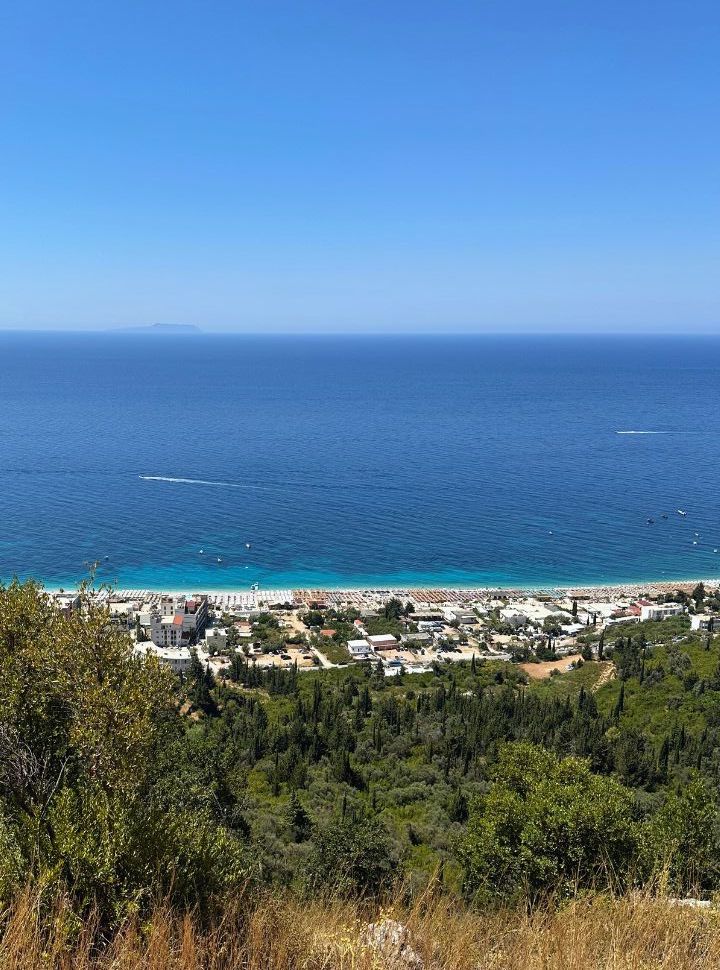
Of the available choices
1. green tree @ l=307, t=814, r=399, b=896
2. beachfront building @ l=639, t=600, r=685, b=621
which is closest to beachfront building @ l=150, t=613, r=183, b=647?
green tree @ l=307, t=814, r=399, b=896

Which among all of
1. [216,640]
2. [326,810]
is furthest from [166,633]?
[326,810]

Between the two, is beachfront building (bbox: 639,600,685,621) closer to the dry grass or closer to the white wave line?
the white wave line

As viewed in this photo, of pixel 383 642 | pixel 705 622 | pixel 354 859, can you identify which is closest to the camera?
pixel 354 859

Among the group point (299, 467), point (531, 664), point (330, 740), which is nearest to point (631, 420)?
point (299, 467)

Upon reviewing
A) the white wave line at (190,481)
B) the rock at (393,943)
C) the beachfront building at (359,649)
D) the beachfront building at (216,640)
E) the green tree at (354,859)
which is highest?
the rock at (393,943)

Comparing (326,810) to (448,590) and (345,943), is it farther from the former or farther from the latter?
(448,590)

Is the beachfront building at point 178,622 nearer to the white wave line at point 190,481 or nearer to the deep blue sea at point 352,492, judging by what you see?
the deep blue sea at point 352,492

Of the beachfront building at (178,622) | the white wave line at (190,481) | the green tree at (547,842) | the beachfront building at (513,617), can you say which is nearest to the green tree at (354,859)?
the green tree at (547,842)

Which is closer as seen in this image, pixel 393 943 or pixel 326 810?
pixel 393 943
